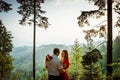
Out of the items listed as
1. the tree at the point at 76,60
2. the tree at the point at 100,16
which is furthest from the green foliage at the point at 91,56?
the tree at the point at 76,60

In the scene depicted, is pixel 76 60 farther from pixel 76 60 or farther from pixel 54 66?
pixel 54 66

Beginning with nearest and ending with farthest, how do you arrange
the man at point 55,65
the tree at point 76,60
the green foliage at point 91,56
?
the man at point 55,65 → the green foliage at point 91,56 → the tree at point 76,60

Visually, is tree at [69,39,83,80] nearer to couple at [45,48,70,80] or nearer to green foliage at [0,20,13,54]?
green foliage at [0,20,13,54]

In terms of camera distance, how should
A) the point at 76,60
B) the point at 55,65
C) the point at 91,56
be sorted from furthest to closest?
1. the point at 76,60
2. the point at 91,56
3. the point at 55,65

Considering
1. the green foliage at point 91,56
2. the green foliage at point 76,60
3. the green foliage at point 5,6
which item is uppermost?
the green foliage at point 5,6

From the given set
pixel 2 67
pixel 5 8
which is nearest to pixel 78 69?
pixel 2 67

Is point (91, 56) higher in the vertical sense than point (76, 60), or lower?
higher

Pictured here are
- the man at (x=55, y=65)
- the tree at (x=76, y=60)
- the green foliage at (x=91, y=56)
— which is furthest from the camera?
the tree at (x=76, y=60)

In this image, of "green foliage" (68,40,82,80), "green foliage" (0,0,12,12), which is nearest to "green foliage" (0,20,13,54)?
"green foliage" (68,40,82,80)

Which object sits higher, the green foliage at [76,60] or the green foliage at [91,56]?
the green foliage at [91,56]

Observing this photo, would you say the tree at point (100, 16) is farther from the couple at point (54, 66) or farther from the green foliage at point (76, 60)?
the green foliage at point (76, 60)

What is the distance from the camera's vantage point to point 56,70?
42.1 feet

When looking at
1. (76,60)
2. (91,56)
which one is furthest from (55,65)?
(76,60)

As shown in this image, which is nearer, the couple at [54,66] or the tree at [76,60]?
the couple at [54,66]
